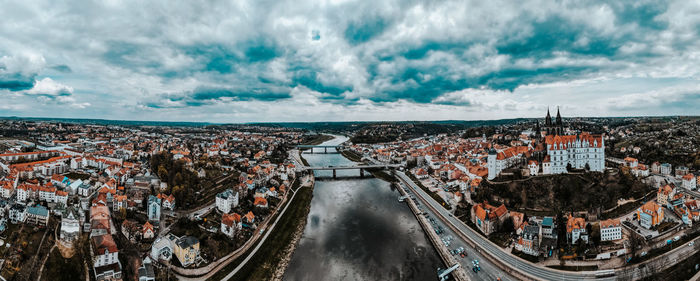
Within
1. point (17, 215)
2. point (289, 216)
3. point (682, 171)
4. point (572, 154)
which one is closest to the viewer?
point (17, 215)

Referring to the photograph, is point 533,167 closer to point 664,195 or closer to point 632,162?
point 664,195

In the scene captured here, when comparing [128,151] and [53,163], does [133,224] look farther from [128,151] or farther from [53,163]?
[128,151]

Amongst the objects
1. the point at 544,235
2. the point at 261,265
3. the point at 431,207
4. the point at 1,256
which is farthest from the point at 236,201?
the point at 544,235


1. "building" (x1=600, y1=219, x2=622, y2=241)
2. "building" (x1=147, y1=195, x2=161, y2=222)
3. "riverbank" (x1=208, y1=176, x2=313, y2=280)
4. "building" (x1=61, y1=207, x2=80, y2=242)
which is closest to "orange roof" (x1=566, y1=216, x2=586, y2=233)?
"building" (x1=600, y1=219, x2=622, y2=241)

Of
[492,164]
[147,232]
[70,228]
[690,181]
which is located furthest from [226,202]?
[690,181]

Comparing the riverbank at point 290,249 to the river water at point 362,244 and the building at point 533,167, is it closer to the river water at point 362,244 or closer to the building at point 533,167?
the river water at point 362,244
